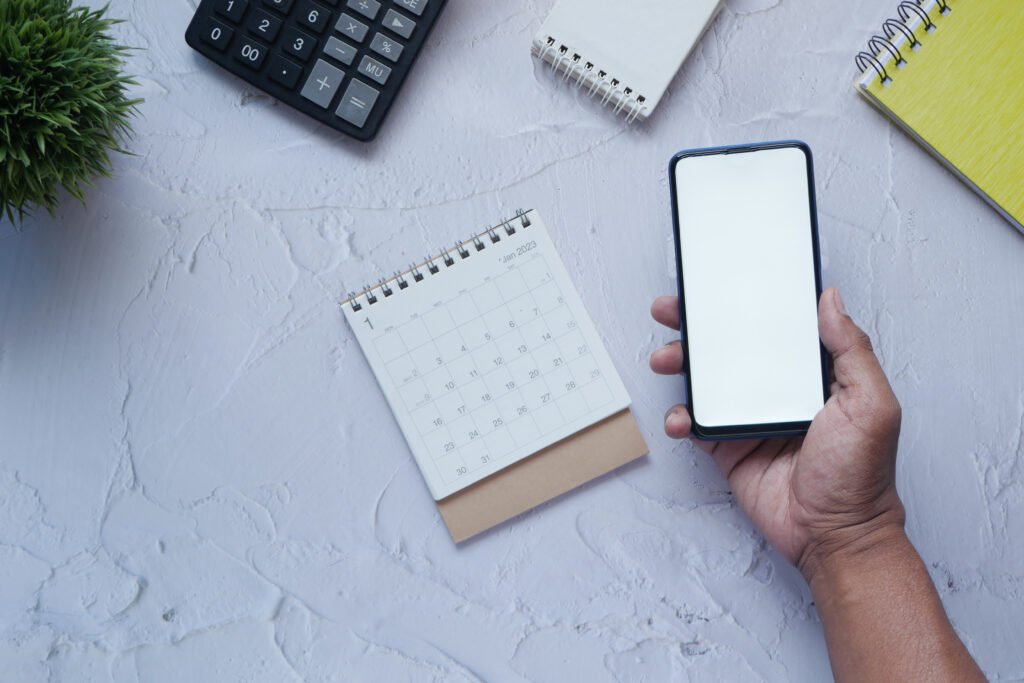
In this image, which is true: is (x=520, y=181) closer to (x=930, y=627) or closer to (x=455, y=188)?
(x=455, y=188)

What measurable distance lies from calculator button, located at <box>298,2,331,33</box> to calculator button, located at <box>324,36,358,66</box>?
0.01 m

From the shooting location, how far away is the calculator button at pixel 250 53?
0.56 m

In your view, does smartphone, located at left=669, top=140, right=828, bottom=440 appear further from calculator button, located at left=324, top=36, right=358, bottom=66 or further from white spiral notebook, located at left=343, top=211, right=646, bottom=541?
calculator button, located at left=324, top=36, right=358, bottom=66

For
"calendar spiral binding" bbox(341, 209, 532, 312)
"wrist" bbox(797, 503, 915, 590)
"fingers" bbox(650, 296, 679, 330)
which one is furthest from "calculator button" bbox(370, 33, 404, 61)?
"wrist" bbox(797, 503, 915, 590)

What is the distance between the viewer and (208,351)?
58cm

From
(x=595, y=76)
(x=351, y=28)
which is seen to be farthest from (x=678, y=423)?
(x=351, y=28)

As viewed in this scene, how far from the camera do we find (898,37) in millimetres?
572

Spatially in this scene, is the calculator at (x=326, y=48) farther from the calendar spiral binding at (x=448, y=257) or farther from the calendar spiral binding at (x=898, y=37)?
the calendar spiral binding at (x=898, y=37)

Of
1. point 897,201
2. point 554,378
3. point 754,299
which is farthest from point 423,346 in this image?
point 897,201

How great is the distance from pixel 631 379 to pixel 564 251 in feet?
0.34

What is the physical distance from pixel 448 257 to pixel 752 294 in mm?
210

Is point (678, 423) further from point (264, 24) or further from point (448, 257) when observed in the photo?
point (264, 24)

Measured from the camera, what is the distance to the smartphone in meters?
0.53

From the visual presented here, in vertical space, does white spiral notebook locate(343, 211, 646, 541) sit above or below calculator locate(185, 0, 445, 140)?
below
